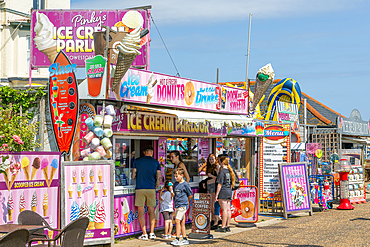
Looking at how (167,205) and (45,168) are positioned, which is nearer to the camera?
(45,168)

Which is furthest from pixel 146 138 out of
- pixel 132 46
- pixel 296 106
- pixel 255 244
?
pixel 296 106

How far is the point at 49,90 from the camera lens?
8.92m

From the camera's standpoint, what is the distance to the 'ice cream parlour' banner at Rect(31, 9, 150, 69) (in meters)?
12.1

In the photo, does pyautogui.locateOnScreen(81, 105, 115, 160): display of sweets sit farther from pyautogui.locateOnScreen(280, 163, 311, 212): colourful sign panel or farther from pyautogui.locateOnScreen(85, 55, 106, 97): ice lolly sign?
pyautogui.locateOnScreen(280, 163, 311, 212): colourful sign panel

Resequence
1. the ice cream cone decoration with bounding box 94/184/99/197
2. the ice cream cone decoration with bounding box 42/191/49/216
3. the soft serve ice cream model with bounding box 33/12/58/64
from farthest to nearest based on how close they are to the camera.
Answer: the soft serve ice cream model with bounding box 33/12/58/64 → the ice cream cone decoration with bounding box 94/184/99/197 → the ice cream cone decoration with bounding box 42/191/49/216

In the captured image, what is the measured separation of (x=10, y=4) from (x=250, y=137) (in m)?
14.6

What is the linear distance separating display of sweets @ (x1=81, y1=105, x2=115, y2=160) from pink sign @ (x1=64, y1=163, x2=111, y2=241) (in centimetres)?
25

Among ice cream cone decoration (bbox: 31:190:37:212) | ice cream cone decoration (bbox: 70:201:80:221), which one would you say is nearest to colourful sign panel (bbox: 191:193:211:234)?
ice cream cone decoration (bbox: 70:201:80:221)

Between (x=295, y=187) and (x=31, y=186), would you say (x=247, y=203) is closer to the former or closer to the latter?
(x=295, y=187)

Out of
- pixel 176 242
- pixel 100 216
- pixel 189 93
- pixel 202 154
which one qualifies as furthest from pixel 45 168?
pixel 202 154

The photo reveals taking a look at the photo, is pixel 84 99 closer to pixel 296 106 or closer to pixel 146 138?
pixel 146 138

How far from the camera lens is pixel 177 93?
11227mm

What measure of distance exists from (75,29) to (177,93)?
11.5 feet

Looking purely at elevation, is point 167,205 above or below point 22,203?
below
